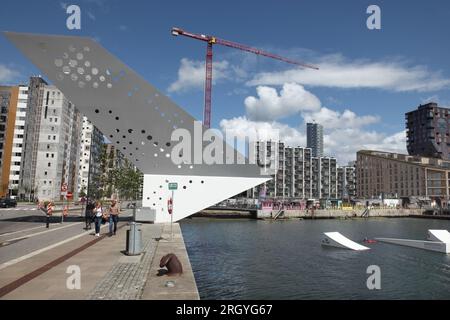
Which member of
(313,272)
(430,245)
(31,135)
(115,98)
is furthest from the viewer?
(31,135)

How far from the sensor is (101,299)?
8.51 meters

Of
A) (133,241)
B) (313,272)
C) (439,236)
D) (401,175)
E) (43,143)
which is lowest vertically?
(313,272)

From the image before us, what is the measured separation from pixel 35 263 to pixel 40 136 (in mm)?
104013

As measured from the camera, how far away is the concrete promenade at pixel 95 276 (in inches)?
353

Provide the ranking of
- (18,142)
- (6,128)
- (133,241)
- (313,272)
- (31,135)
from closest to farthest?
1. (133,241)
2. (313,272)
3. (6,128)
4. (18,142)
5. (31,135)

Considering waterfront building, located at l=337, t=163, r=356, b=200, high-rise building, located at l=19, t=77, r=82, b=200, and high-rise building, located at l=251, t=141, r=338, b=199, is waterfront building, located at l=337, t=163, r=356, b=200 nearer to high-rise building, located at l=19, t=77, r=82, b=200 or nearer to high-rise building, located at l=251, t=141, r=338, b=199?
high-rise building, located at l=251, t=141, r=338, b=199

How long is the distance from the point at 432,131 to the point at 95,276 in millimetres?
167027

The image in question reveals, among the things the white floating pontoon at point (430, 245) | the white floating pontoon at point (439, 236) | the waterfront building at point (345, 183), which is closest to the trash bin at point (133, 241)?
the white floating pontoon at point (430, 245)

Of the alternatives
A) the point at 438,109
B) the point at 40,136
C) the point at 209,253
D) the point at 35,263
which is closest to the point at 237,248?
the point at 209,253

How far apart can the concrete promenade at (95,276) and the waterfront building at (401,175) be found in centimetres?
12020

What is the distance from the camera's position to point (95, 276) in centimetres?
1098

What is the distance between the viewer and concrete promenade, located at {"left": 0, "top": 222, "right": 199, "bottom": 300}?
8.97 metres

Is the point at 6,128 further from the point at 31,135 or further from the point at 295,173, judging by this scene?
the point at 295,173

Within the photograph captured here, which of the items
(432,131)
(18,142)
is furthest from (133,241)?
(432,131)
